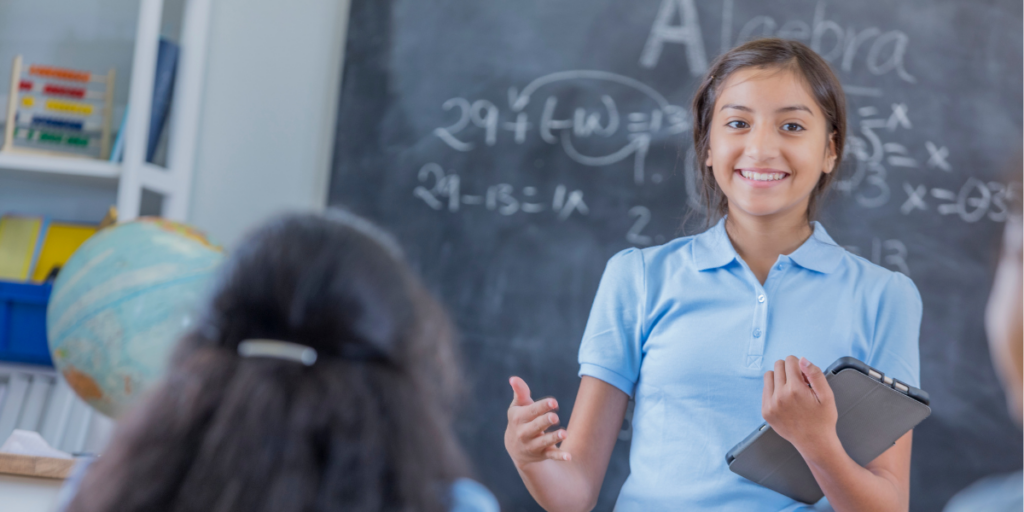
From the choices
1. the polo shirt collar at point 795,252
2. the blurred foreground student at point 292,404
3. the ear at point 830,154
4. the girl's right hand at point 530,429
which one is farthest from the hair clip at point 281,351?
the ear at point 830,154

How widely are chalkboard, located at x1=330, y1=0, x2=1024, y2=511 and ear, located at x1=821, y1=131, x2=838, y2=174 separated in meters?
0.82

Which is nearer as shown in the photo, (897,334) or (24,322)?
(897,334)

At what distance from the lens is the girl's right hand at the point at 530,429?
2.63ft

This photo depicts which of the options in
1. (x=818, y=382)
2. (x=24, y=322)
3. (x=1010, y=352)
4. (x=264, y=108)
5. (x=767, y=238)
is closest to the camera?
(x=1010, y=352)

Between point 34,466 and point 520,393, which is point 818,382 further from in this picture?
point 34,466

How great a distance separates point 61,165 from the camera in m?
1.75

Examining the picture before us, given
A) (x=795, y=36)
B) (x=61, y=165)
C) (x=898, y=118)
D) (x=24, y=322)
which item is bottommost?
(x=24, y=322)

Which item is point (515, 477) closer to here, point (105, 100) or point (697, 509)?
point (697, 509)

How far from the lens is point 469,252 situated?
1885mm

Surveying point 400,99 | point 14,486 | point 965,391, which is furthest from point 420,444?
point 965,391

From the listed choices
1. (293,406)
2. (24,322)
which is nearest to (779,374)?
(293,406)

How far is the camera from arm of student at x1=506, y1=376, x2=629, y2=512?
0.93 m

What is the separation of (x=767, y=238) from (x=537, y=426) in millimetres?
419

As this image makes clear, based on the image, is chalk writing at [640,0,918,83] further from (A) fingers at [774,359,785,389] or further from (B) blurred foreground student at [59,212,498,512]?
(B) blurred foreground student at [59,212,498,512]
